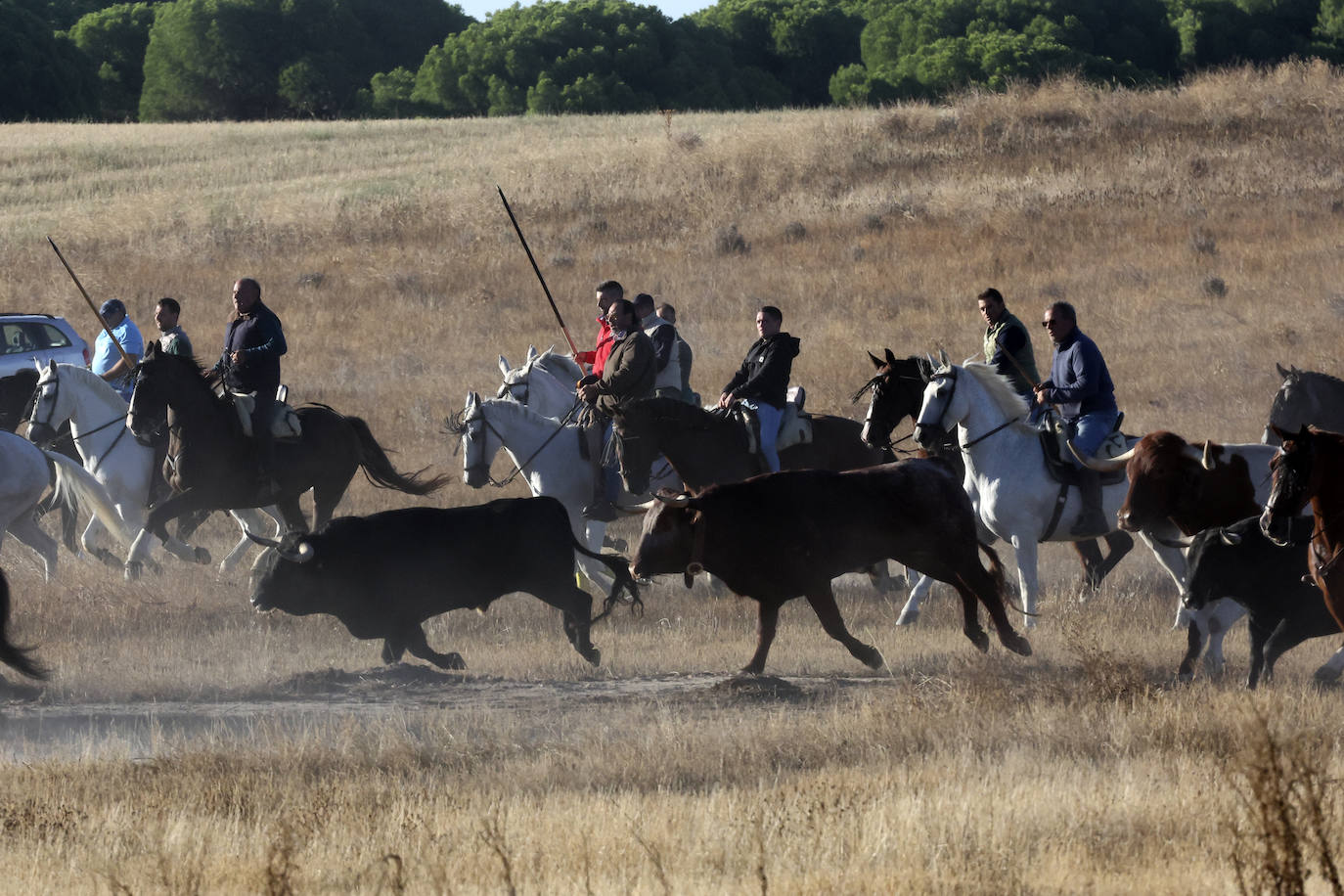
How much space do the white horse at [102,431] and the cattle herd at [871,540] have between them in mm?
4772

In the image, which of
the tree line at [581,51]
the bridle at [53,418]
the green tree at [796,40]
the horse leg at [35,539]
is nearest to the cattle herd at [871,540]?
the horse leg at [35,539]

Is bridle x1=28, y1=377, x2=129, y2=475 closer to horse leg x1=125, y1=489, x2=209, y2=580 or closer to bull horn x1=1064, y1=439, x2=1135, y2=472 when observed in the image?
horse leg x1=125, y1=489, x2=209, y2=580

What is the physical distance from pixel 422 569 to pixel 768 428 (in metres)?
3.74

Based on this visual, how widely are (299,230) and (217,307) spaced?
6.58 m

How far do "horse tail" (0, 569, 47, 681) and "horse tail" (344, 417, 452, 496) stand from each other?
5.50m

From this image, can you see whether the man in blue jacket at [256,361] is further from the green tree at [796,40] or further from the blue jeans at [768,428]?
the green tree at [796,40]

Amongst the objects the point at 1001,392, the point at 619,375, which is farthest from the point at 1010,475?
the point at 619,375

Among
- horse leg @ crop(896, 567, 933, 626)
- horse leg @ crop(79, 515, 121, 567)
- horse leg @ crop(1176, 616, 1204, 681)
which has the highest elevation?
horse leg @ crop(1176, 616, 1204, 681)

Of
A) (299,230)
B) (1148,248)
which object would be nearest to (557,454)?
(1148,248)

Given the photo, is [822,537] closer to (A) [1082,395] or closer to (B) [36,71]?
(A) [1082,395]

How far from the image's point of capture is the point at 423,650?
11.0 meters

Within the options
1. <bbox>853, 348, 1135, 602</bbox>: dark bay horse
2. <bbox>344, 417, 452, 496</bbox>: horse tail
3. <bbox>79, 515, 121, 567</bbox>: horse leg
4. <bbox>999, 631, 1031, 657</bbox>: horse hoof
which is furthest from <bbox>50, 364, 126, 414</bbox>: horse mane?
<bbox>999, 631, 1031, 657</bbox>: horse hoof

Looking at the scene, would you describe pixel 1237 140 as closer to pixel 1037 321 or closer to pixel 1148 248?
pixel 1148 248

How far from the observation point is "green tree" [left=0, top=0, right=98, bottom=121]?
64.8m
